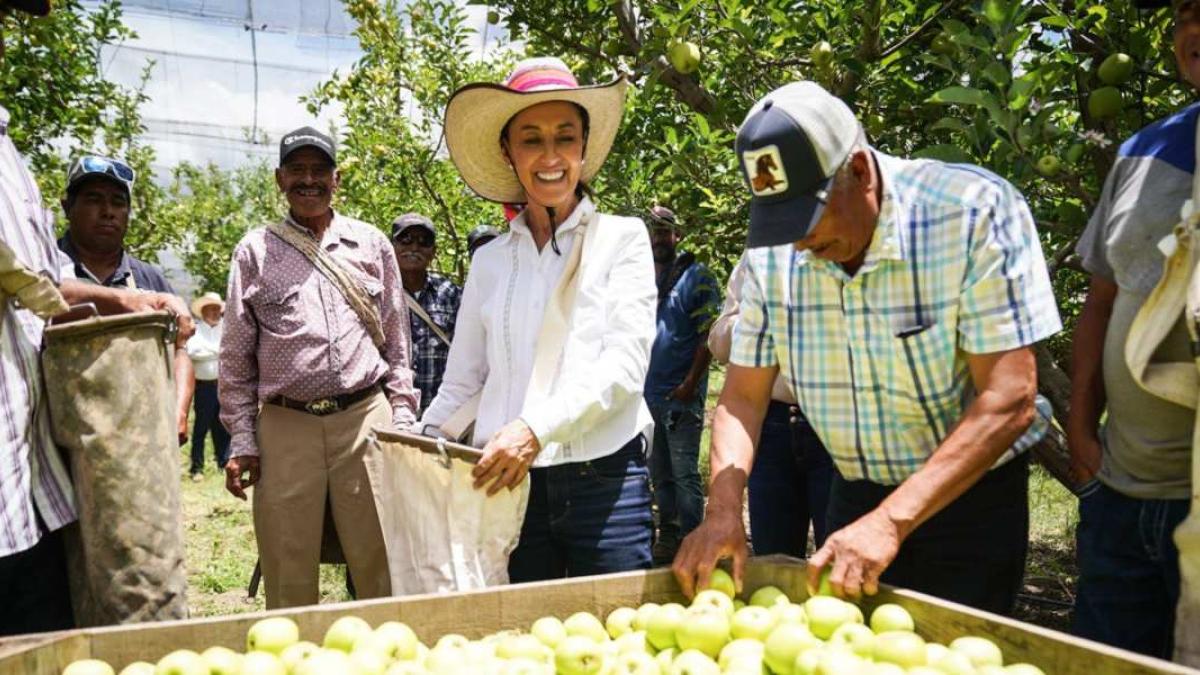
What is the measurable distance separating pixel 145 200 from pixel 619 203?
8.33 metres

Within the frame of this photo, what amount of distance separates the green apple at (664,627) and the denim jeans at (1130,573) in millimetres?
878

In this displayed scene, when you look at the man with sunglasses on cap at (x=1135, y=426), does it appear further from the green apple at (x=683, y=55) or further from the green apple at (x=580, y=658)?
the green apple at (x=683, y=55)

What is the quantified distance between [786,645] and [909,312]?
2.21ft

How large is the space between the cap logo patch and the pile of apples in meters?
0.72

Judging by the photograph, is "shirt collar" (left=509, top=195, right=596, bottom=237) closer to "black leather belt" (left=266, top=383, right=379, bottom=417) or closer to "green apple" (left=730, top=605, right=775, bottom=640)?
"green apple" (left=730, top=605, right=775, bottom=640)

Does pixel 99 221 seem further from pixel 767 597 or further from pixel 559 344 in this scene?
pixel 767 597

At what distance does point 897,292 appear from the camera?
1.80 metres

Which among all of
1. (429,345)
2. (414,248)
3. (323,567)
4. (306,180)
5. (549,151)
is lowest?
(323,567)

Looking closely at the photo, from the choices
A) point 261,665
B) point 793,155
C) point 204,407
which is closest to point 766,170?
point 793,155

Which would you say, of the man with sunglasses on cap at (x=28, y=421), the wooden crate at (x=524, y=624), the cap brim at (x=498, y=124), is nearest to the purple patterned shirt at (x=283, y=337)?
the cap brim at (x=498, y=124)

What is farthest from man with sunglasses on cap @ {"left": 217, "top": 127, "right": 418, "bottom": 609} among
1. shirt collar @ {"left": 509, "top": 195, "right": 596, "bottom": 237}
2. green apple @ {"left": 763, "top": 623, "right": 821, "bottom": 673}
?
green apple @ {"left": 763, "top": 623, "right": 821, "bottom": 673}

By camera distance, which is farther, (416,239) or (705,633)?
(416,239)

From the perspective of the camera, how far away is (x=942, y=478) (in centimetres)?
166

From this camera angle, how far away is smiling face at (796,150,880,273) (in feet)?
5.65
